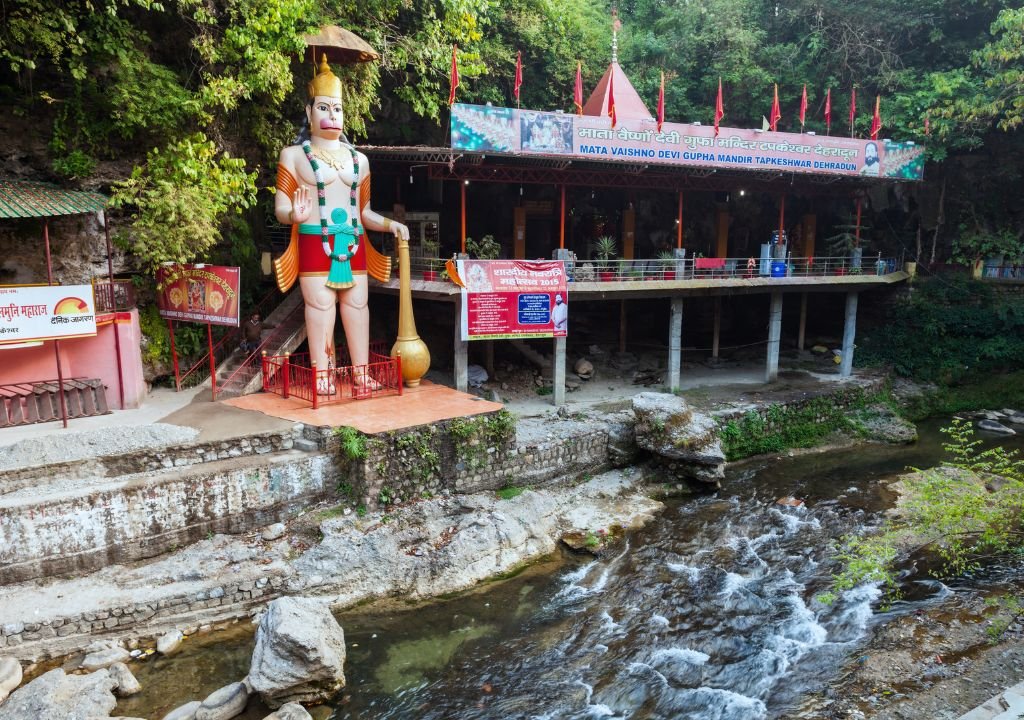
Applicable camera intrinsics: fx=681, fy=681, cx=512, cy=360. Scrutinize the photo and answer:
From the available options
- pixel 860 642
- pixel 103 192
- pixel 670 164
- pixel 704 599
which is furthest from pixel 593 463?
pixel 103 192

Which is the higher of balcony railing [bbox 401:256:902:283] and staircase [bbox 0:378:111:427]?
balcony railing [bbox 401:256:902:283]

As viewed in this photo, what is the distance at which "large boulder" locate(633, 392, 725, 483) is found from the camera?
16.7 meters

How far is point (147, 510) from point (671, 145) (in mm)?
16082

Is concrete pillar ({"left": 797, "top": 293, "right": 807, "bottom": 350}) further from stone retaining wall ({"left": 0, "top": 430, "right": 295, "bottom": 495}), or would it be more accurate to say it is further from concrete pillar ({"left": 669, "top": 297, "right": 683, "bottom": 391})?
stone retaining wall ({"left": 0, "top": 430, "right": 295, "bottom": 495})

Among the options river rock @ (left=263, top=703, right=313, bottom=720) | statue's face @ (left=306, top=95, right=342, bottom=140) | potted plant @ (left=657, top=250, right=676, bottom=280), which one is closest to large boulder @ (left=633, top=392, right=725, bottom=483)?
potted plant @ (left=657, top=250, right=676, bottom=280)

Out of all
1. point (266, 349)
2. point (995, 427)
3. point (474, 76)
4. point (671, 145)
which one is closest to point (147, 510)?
point (266, 349)

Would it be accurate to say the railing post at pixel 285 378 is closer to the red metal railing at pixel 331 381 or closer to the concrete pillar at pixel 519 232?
the red metal railing at pixel 331 381

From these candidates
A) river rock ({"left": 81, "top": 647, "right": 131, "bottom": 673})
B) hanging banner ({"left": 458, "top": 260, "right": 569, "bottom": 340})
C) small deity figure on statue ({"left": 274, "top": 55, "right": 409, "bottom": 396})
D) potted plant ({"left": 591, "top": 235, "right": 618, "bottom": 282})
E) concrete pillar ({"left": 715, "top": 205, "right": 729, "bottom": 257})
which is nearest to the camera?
river rock ({"left": 81, "top": 647, "right": 131, "bottom": 673})

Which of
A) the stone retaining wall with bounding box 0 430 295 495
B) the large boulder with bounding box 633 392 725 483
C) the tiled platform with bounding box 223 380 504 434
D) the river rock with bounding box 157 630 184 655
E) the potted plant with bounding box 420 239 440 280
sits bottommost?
the river rock with bounding box 157 630 184 655

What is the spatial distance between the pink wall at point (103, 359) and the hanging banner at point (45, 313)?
39.9 inches

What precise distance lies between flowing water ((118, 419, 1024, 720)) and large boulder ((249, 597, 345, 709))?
361mm

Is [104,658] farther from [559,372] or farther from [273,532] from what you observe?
[559,372]

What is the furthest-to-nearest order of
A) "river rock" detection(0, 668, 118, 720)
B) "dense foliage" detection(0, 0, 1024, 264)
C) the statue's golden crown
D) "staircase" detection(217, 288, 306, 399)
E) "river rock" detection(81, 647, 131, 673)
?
"staircase" detection(217, 288, 306, 399)
the statue's golden crown
"dense foliage" detection(0, 0, 1024, 264)
"river rock" detection(81, 647, 131, 673)
"river rock" detection(0, 668, 118, 720)

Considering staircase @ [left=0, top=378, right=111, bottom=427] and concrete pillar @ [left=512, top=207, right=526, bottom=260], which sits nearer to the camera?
staircase @ [left=0, top=378, right=111, bottom=427]
